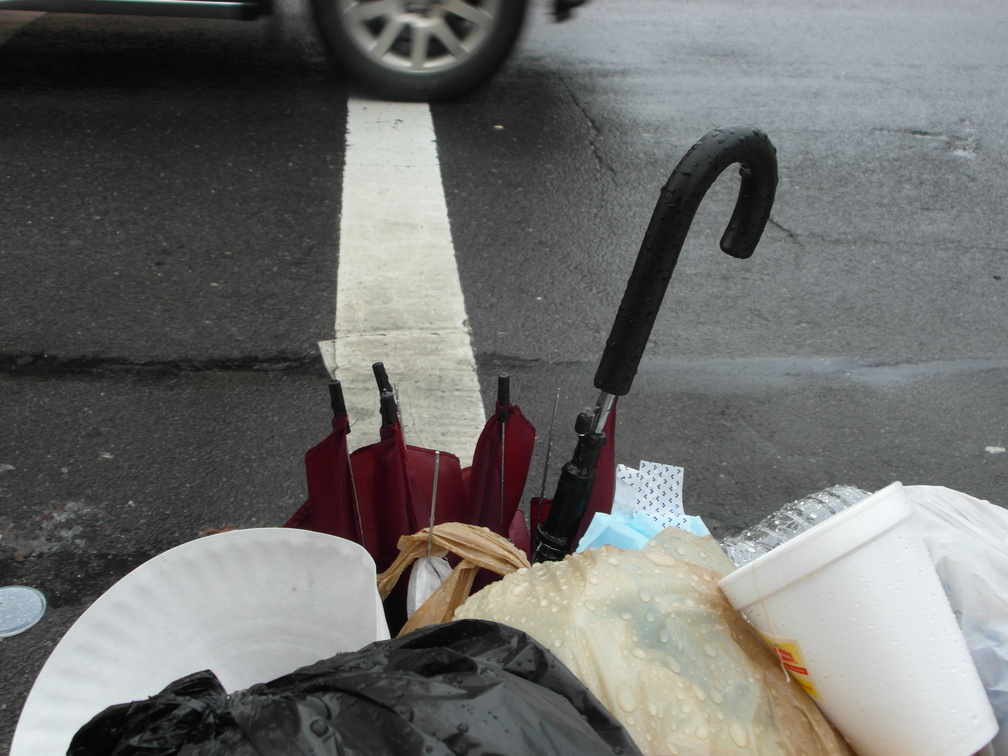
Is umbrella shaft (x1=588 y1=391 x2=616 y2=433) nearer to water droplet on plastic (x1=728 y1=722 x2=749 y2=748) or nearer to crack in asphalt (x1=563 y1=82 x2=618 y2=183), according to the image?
water droplet on plastic (x1=728 y1=722 x2=749 y2=748)

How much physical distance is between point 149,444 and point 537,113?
329 centimetres

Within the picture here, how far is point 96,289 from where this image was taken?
3523mm

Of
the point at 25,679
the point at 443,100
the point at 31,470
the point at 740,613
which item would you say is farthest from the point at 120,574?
the point at 443,100

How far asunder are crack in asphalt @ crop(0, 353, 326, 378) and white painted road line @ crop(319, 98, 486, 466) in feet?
0.39

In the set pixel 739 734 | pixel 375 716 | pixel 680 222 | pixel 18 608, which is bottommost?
pixel 18 608

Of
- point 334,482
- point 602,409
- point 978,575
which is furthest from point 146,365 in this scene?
point 978,575

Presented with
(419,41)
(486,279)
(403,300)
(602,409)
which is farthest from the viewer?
(419,41)

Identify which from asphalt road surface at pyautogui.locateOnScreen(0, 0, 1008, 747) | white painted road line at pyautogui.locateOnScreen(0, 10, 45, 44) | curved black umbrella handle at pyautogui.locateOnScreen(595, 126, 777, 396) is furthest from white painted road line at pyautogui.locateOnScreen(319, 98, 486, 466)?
white painted road line at pyautogui.locateOnScreen(0, 10, 45, 44)

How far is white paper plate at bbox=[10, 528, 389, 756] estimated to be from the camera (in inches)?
54.2

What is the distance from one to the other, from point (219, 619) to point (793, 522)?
1.37 metres

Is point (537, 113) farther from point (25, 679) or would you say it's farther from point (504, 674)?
point (504, 674)

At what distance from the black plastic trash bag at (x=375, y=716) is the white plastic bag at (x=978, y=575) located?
644 millimetres

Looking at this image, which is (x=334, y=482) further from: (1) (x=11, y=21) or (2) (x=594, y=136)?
(1) (x=11, y=21)

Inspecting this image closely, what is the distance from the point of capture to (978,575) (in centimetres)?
152
